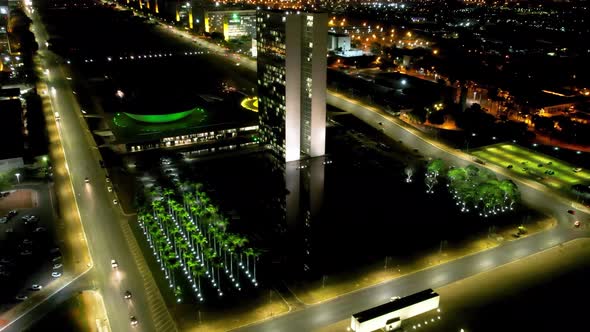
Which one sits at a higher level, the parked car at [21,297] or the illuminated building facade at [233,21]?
the illuminated building facade at [233,21]

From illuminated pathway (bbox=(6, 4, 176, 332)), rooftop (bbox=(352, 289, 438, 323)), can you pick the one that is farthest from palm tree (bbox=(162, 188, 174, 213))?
rooftop (bbox=(352, 289, 438, 323))

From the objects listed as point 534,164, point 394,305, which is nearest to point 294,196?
point 394,305

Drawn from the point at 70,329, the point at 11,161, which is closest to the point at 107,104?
the point at 11,161

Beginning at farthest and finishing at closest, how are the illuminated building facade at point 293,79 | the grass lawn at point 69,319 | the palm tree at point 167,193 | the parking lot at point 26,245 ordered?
1. the illuminated building facade at point 293,79
2. the palm tree at point 167,193
3. the parking lot at point 26,245
4. the grass lawn at point 69,319

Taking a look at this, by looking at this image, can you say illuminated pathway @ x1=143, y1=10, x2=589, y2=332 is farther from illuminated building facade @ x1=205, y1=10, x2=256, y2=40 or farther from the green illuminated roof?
illuminated building facade @ x1=205, y1=10, x2=256, y2=40

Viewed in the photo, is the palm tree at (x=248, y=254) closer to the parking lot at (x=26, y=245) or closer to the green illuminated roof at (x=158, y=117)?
the parking lot at (x=26, y=245)

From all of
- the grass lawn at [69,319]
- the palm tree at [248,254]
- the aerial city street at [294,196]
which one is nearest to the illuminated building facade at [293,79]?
the aerial city street at [294,196]

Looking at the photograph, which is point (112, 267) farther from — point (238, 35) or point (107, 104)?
point (238, 35)

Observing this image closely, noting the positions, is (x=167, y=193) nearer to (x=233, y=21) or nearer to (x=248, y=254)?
(x=248, y=254)
